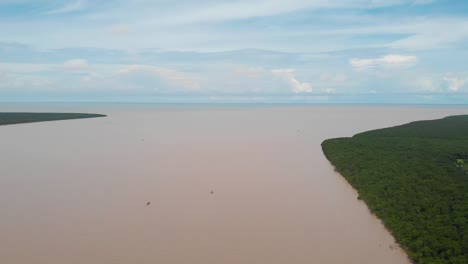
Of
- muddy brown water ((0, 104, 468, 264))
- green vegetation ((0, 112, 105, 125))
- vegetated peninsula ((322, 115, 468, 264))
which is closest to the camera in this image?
vegetated peninsula ((322, 115, 468, 264))

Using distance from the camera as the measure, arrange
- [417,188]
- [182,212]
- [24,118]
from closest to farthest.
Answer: [182,212] → [417,188] → [24,118]

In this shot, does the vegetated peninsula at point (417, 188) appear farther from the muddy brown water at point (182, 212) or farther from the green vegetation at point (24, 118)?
the green vegetation at point (24, 118)

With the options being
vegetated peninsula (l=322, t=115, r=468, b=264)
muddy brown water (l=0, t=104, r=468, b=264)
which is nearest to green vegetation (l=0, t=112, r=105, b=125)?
muddy brown water (l=0, t=104, r=468, b=264)

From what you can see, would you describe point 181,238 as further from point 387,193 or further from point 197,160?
point 197,160

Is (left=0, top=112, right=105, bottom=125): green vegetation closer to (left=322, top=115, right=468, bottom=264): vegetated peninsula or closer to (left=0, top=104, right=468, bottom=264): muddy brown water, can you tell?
(left=0, top=104, right=468, bottom=264): muddy brown water

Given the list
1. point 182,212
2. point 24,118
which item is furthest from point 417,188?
point 24,118

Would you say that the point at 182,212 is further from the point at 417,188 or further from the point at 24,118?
the point at 24,118

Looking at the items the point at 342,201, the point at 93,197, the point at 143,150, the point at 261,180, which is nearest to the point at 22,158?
the point at 143,150

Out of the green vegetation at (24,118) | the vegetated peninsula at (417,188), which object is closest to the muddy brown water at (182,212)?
the vegetated peninsula at (417,188)
